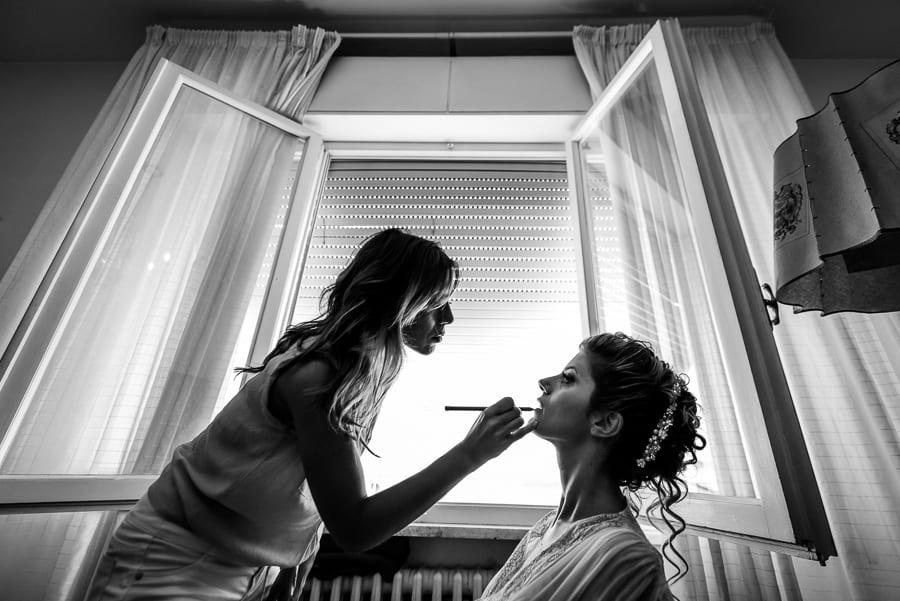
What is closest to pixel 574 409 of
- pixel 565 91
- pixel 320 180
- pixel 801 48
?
pixel 565 91

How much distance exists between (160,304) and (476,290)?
125cm

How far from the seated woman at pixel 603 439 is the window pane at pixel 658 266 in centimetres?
15

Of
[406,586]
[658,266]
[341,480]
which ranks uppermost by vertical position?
[658,266]

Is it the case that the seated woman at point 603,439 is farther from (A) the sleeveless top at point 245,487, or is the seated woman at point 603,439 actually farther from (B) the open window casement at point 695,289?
(A) the sleeveless top at point 245,487

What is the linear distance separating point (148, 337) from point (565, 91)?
6.55ft

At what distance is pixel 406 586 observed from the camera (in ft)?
4.68

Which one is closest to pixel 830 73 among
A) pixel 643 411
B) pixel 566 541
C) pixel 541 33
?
pixel 541 33

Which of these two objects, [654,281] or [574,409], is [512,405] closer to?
[574,409]

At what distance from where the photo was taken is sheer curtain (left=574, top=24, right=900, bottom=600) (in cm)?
105

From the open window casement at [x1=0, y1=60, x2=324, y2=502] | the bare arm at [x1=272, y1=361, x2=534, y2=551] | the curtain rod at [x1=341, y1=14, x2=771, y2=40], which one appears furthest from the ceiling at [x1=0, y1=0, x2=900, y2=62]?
the bare arm at [x1=272, y1=361, x2=534, y2=551]

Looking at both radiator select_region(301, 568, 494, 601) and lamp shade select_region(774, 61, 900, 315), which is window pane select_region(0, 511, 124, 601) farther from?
lamp shade select_region(774, 61, 900, 315)

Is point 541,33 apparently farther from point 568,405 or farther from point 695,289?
point 568,405

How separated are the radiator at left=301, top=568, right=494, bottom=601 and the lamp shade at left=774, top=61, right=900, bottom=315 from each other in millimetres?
1255

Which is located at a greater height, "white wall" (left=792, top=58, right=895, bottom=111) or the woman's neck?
"white wall" (left=792, top=58, right=895, bottom=111)
